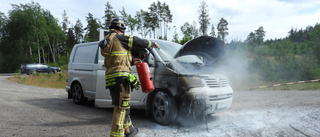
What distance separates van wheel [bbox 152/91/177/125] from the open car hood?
3.08ft

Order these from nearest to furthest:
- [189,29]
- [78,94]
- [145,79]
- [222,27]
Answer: [145,79]
[78,94]
[189,29]
[222,27]

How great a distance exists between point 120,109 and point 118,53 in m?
0.87

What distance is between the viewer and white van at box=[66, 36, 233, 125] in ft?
12.7

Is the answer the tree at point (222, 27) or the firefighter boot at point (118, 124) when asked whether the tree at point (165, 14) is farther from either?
the firefighter boot at point (118, 124)

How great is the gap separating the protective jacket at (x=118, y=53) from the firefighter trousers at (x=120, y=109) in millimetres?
146

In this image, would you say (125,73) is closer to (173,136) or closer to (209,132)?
(173,136)

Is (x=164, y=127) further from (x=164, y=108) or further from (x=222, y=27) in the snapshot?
(x=222, y=27)

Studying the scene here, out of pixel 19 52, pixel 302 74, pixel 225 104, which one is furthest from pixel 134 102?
pixel 19 52

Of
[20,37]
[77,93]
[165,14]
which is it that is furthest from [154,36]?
[77,93]

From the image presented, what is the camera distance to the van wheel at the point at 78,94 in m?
6.42

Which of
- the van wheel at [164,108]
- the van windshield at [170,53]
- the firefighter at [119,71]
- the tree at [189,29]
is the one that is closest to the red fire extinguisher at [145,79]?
the firefighter at [119,71]

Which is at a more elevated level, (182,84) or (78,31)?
(78,31)

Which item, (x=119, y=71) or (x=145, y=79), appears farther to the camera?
(x=145, y=79)

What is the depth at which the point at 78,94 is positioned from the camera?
6527mm
